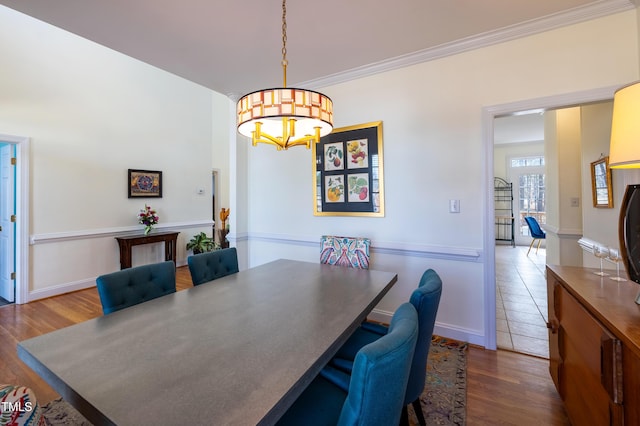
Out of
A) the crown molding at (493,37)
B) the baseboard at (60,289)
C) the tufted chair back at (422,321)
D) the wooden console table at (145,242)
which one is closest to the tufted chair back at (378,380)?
the tufted chair back at (422,321)

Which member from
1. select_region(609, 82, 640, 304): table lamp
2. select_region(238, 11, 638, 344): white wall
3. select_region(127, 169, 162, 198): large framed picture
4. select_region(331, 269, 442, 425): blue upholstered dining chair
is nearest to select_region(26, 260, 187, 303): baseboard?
select_region(127, 169, 162, 198): large framed picture

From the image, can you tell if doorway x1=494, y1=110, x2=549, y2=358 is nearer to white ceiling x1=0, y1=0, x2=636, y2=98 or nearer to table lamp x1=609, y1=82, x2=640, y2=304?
white ceiling x1=0, y1=0, x2=636, y2=98

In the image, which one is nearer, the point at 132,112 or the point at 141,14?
the point at 141,14

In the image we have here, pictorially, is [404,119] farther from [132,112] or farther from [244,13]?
[132,112]

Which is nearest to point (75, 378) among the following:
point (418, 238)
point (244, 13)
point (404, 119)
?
point (244, 13)

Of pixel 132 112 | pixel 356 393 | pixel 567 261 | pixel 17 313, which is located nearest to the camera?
pixel 356 393

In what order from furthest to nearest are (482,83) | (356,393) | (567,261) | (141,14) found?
(567,261) → (482,83) → (141,14) → (356,393)

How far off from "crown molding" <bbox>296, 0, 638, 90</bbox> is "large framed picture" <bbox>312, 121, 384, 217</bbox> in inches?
22.0

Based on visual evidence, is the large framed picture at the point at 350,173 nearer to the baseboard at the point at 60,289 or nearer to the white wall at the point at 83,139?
the white wall at the point at 83,139

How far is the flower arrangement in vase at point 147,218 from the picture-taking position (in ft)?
14.8

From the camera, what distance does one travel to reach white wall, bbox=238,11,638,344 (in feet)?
6.84

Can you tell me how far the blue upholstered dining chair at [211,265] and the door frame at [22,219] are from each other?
2.97m

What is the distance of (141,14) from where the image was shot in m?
2.04

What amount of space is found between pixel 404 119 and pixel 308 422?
2542 mm
